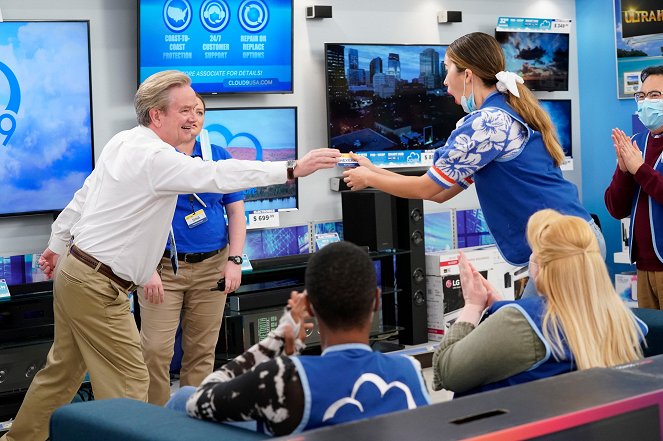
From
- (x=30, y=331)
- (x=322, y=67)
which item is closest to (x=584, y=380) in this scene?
(x=30, y=331)

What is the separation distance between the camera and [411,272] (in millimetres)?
6785

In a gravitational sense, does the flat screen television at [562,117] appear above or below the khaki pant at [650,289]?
above

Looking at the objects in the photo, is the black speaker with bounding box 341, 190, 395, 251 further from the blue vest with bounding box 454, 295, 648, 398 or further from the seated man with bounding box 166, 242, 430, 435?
the seated man with bounding box 166, 242, 430, 435

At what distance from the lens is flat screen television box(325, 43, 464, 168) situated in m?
6.75

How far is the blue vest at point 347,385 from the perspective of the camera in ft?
6.35

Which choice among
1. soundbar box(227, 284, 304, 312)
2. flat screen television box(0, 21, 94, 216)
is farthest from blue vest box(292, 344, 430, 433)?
soundbar box(227, 284, 304, 312)

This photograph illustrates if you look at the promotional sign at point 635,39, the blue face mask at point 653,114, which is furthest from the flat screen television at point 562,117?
the blue face mask at point 653,114

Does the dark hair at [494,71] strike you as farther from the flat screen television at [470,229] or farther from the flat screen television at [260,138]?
the flat screen television at [470,229]

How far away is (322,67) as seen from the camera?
Answer: 686 cm

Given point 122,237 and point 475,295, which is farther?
point 122,237

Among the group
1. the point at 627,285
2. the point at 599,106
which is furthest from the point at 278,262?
the point at 599,106

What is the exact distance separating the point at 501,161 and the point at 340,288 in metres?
1.67

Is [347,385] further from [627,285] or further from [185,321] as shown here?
[627,285]

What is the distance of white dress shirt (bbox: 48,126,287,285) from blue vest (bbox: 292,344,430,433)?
1.64 metres
